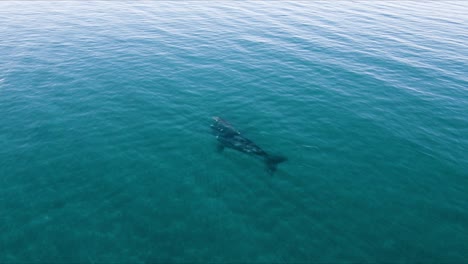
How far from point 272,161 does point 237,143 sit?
5.54 metres

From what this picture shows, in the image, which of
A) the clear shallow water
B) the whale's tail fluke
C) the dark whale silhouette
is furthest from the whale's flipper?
the whale's tail fluke

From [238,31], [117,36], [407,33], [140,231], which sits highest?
[407,33]

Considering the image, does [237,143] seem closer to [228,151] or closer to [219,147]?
[228,151]

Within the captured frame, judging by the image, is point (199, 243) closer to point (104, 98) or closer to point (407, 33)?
point (104, 98)

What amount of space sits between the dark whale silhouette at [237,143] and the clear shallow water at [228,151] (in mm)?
1209

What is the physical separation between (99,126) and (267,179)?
1011 inches

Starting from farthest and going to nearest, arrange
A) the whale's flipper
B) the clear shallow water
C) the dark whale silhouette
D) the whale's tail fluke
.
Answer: the whale's flipper, the dark whale silhouette, the whale's tail fluke, the clear shallow water

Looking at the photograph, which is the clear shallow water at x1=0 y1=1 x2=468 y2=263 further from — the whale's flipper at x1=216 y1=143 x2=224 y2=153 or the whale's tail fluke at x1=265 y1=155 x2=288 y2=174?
the whale's flipper at x1=216 y1=143 x2=224 y2=153

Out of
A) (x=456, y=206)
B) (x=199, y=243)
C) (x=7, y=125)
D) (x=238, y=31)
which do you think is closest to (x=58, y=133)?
(x=7, y=125)

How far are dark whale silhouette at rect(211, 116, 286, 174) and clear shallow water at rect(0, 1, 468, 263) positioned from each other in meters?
1.21

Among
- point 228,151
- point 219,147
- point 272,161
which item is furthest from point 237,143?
point 272,161

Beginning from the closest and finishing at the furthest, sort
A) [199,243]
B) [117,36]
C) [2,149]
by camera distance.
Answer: [199,243]
[2,149]
[117,36]

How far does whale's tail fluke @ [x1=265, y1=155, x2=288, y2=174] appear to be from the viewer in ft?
116

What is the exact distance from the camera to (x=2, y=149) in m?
36.8
